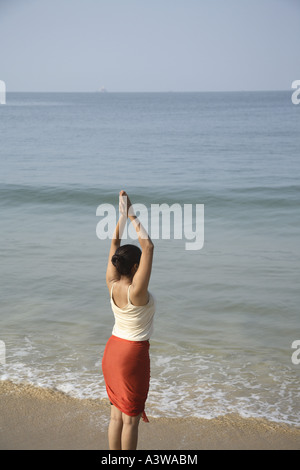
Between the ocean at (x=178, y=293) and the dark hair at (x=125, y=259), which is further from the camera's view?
the ocean at (x=178, y=293)

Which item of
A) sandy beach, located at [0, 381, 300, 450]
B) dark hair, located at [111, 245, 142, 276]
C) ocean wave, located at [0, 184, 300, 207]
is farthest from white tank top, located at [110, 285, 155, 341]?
ocean wave, located at [0, 184, 300, 207]

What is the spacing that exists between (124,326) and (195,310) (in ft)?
12.0

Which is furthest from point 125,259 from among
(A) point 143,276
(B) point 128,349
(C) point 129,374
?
(C) point 129,374

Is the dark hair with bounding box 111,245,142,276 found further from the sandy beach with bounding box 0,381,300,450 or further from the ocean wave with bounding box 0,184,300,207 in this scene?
the ocean wave with bounding box 0,184,300,207

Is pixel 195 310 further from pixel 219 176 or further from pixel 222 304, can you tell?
pixel 219 176

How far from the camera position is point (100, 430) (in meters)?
3.96

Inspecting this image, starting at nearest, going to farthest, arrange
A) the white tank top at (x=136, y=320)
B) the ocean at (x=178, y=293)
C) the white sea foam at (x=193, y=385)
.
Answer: the white tank top at (x=136, y=320)
the white sea foam at (x=193, y=385)
the ocean at (x=178, y=293)

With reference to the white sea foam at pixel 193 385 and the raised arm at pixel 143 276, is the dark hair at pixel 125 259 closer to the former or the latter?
the raised arm at pixel 143 276

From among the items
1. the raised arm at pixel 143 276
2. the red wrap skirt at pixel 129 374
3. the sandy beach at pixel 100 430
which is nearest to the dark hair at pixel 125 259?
the raised arm at pixel 143 276

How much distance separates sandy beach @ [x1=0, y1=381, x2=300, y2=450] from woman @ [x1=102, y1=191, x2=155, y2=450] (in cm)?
69

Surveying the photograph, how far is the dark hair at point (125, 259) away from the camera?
3.16 metres

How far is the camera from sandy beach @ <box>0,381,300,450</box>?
12.4ft

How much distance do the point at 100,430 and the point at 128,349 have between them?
1157 millimetres
